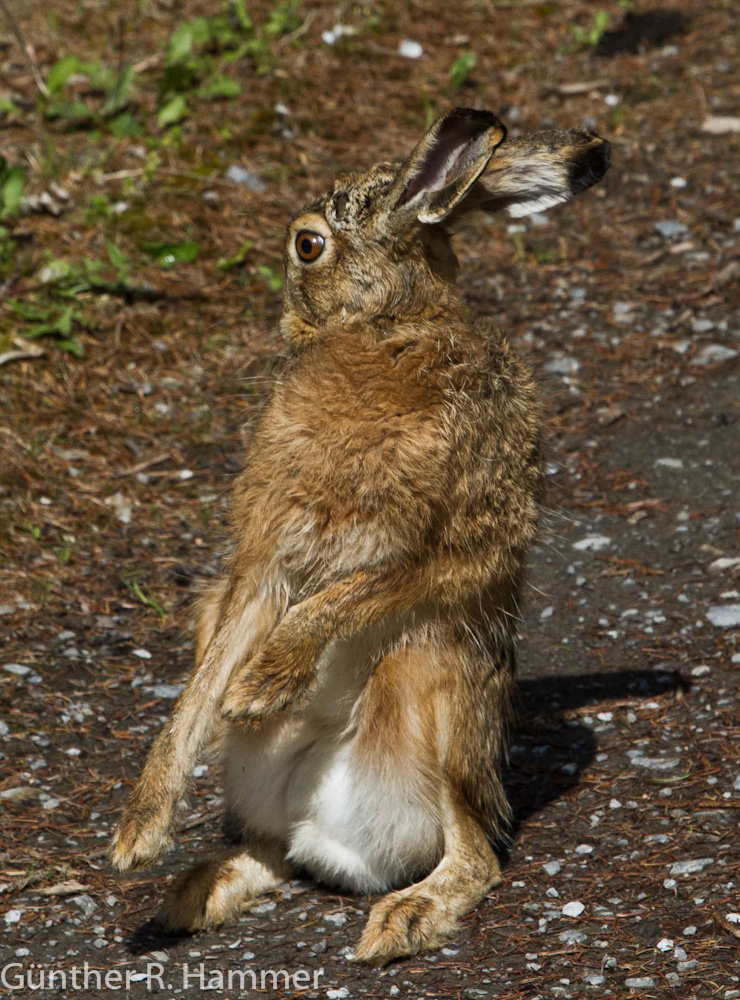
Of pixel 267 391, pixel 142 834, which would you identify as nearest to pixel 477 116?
pixel 267 391

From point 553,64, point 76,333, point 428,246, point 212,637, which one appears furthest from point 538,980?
point 553,64

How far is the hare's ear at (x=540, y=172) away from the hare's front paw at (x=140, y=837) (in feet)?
6.11

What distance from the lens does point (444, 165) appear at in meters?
3.49

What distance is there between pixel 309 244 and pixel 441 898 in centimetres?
188

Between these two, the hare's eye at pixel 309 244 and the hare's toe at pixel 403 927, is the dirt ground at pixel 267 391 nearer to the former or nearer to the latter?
the hare's toe at pixel 403 927

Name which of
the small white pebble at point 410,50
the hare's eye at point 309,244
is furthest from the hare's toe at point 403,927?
the small white pebble at point 410,50

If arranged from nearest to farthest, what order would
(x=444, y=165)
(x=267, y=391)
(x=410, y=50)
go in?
(x=444, y=165)
(x=267, y=391)
(x=410, y=50)

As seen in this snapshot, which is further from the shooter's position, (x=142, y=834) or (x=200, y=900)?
(x=200, y=900)

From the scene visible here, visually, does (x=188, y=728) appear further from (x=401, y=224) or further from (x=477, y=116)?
(x=477, y=116)

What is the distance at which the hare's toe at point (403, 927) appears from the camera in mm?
3482

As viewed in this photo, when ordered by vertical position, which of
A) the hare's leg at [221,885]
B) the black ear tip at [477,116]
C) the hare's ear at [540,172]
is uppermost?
the black ear tip at [477,116]

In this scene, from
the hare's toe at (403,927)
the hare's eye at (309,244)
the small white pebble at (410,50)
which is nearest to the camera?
the hare's toe at (403,927)

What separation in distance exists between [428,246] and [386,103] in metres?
4.95

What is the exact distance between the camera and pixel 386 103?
8.30 metres
